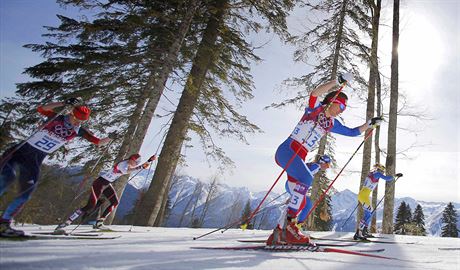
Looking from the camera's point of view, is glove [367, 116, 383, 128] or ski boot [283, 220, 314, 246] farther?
glove [367, 116, 383, 128]

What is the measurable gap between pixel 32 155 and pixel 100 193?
281cm

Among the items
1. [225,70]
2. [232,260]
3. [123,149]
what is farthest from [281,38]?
[232,260]

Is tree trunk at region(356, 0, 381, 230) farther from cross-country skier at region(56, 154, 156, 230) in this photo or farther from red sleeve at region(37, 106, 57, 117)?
red sleeve at region(37, 106, 57, 117)

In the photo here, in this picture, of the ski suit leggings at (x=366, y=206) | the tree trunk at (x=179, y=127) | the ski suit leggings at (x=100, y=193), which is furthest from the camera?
the tree trunk at (x=179, y=127)

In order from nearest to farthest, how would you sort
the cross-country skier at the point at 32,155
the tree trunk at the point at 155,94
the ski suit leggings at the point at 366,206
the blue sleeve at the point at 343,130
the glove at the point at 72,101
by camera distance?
the cross-country skier at the point at 32,155, the glove at the point at 72,101, the blue sleeve at the point at 343,130, the ski suit leggings at the point at 366,206, the tree trunk at the point at 155,94

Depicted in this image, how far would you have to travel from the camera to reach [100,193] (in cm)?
657

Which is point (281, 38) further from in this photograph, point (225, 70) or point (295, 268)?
point (295, 268)

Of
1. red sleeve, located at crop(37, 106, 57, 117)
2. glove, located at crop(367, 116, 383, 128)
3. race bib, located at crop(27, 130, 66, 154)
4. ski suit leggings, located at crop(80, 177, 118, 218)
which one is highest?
glove, located at crop(367, 116, 383, 128)

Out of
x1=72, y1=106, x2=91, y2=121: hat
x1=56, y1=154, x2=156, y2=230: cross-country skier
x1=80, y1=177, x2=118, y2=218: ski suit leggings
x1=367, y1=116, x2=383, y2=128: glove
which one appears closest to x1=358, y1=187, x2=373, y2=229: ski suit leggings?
x1=367, y1=116, x2=383, y2=128: glove

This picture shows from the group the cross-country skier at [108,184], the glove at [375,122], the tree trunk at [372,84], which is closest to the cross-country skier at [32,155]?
the cross-country skier at [108,184]

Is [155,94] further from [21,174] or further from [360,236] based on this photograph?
[360,236]

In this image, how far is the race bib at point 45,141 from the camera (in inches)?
159

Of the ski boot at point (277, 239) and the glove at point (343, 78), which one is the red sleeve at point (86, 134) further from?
the glove at point (343, 78)

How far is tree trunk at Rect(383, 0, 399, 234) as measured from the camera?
1060 centimetres
